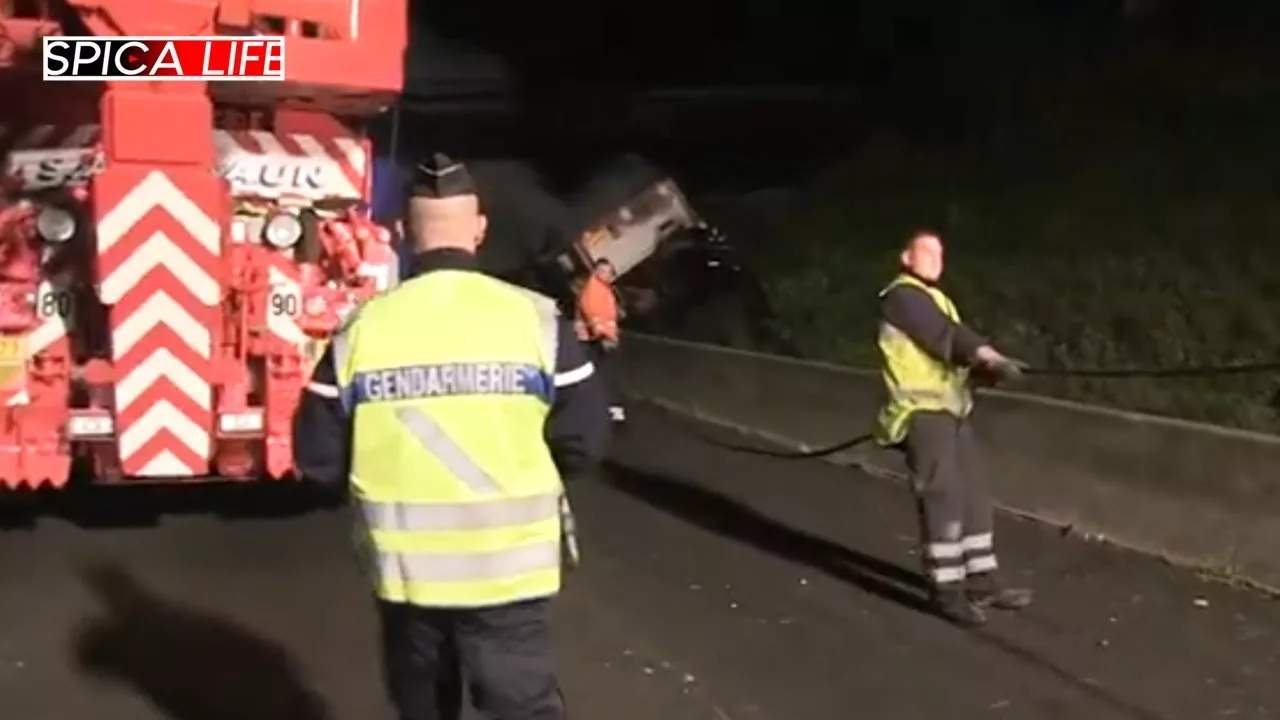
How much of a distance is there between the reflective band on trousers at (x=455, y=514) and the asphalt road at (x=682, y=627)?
6.63 ft

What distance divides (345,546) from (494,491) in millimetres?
5047

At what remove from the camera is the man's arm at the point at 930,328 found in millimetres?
8273

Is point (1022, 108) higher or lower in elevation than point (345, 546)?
→ higher

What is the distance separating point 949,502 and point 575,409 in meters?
3.60

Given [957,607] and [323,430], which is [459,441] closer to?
[323,430]

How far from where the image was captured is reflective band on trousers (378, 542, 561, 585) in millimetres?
5012

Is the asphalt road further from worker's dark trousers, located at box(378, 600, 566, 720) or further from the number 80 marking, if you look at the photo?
worker's dark trousers, located at box(378, 600, 566, 720)

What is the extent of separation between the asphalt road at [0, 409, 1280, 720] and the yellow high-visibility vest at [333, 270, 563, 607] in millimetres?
2003

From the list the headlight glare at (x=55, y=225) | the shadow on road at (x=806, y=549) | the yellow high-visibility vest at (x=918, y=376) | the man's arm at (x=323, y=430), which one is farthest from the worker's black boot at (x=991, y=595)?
the headlight glare at (x=55, y=225)

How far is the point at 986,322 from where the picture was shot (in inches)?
477

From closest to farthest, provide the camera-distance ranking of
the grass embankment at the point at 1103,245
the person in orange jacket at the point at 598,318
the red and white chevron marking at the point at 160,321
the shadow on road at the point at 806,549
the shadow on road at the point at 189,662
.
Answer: the shadow on road at the point at 189,662 → the shadow on road at the point at 806,549 → the red and white chevron marking at the point at 160,321 → the grass embankment at the point at 1103,245 → the person in orange jacket at the point at 598,318

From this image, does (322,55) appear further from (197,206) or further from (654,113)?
(654,113)

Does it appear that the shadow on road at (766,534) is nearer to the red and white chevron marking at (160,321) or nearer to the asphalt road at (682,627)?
the asphalt road at (682,627)

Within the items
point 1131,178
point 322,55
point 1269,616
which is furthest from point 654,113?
point 1269,616
